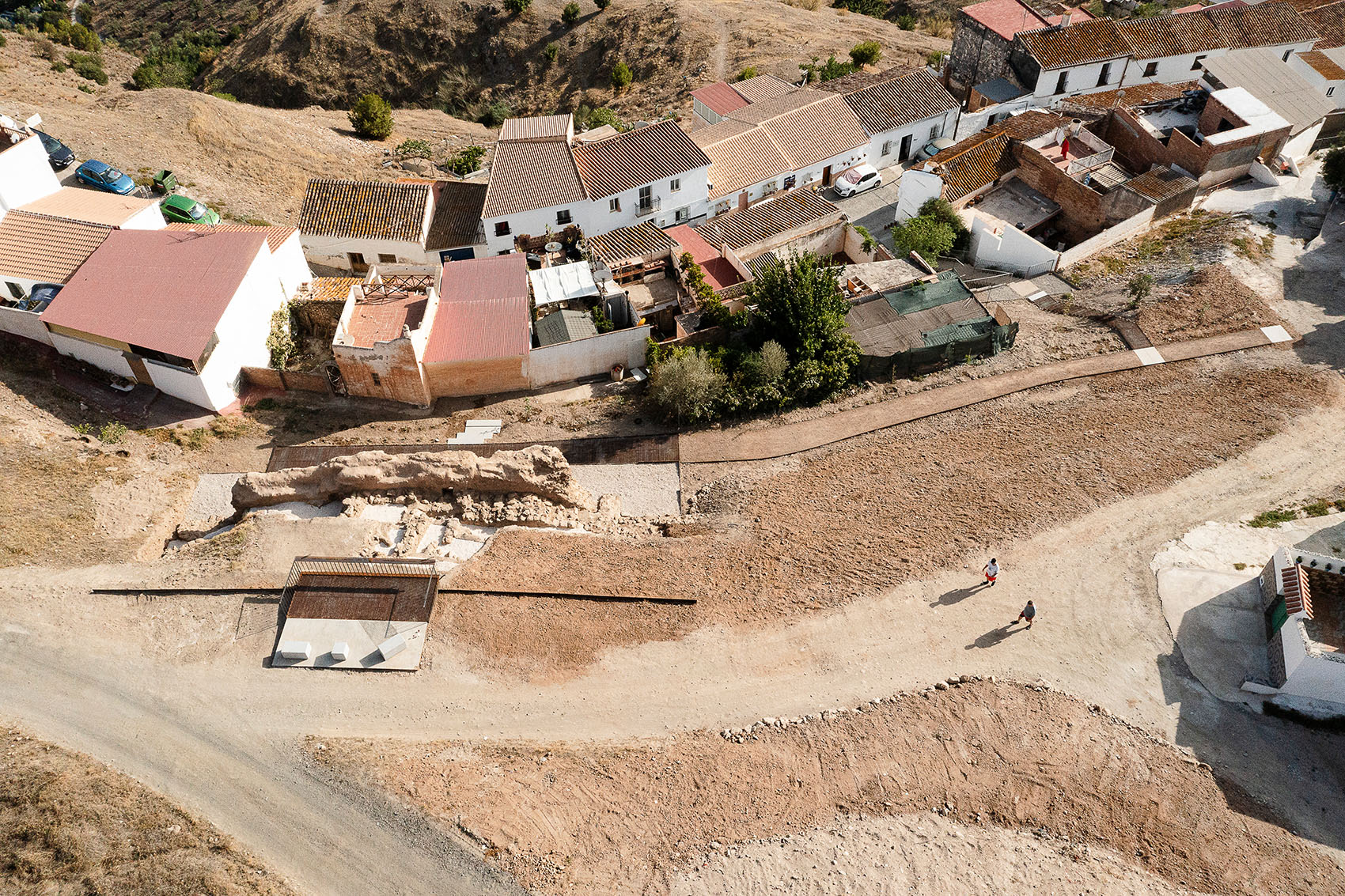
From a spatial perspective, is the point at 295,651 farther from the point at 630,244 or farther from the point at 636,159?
the point at 636,159

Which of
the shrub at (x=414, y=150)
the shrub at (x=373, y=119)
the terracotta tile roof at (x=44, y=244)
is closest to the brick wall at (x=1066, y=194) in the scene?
the shrub at (x=414, y=150)

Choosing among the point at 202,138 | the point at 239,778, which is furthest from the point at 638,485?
the point at 202,138

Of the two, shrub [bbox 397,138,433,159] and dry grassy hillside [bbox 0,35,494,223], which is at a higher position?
dry grassy hillside [bbox 0,35,494,223]

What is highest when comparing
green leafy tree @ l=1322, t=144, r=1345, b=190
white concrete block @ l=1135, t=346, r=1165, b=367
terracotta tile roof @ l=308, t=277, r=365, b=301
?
green leafy tree @ l=1322, t=144, r=1345, b=190

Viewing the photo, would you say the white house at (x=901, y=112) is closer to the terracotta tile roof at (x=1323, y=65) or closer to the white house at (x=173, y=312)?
the terracotta tile roof at (x=1323, y=65)

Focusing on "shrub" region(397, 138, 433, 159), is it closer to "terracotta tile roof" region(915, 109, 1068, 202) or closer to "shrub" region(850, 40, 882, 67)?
"shrub" region(850, 40, 882, 67)

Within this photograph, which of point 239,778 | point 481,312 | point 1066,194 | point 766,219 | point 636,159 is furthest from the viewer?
point 636,159

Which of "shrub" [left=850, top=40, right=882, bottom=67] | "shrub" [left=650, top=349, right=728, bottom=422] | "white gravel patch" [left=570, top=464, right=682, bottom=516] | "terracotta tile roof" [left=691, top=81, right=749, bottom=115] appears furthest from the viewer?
"shrub" [left=850, top=40, right=882, bottom=67]

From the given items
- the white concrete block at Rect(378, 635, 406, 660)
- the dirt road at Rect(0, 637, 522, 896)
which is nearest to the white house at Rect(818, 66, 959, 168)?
Answer: the white concrete block at Rect(378, 635, 406, 660)
